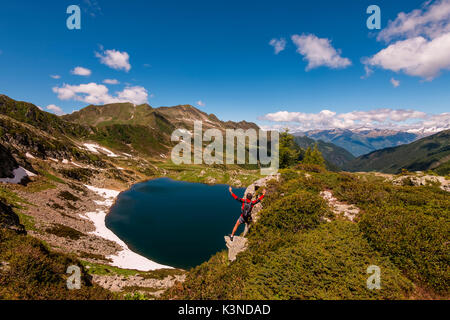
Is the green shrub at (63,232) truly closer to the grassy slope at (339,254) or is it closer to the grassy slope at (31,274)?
the grassy slope at (31,274)

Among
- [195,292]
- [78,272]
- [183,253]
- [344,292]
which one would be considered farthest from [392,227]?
[183,253]

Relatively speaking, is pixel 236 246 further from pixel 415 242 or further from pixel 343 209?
pixel 415 242

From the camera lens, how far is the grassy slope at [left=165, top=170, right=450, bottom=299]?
970cm

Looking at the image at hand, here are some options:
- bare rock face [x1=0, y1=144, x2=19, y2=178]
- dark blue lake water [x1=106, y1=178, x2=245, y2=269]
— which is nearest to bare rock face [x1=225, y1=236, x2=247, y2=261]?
dark blue lake water [x1=106, y1=178, x2=245, y2=269]

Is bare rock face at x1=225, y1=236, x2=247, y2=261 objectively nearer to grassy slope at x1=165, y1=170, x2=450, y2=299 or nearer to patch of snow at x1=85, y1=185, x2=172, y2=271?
grassy slope at x1=165, y1=170, x2=450, y2=299

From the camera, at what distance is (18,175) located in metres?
52.6

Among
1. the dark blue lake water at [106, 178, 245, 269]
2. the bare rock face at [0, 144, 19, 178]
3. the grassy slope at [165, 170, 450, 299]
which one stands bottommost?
the dark blue lake water at [106, 178, 245, 269]

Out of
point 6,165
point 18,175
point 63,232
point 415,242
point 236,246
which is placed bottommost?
point 63,232

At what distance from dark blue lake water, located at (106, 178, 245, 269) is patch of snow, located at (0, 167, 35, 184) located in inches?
1005

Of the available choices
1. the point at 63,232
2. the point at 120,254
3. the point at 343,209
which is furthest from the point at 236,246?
the point at 63,232

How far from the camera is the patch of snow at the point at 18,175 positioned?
155ft

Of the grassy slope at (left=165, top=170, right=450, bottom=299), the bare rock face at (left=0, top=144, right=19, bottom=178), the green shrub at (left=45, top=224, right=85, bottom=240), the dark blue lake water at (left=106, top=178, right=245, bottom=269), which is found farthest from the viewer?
the bare rock face at (left=0, top=144, right=19, bottom=178)

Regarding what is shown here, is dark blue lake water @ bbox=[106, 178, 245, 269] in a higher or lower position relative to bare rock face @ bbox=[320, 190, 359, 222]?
lower

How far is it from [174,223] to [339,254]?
5674cm
